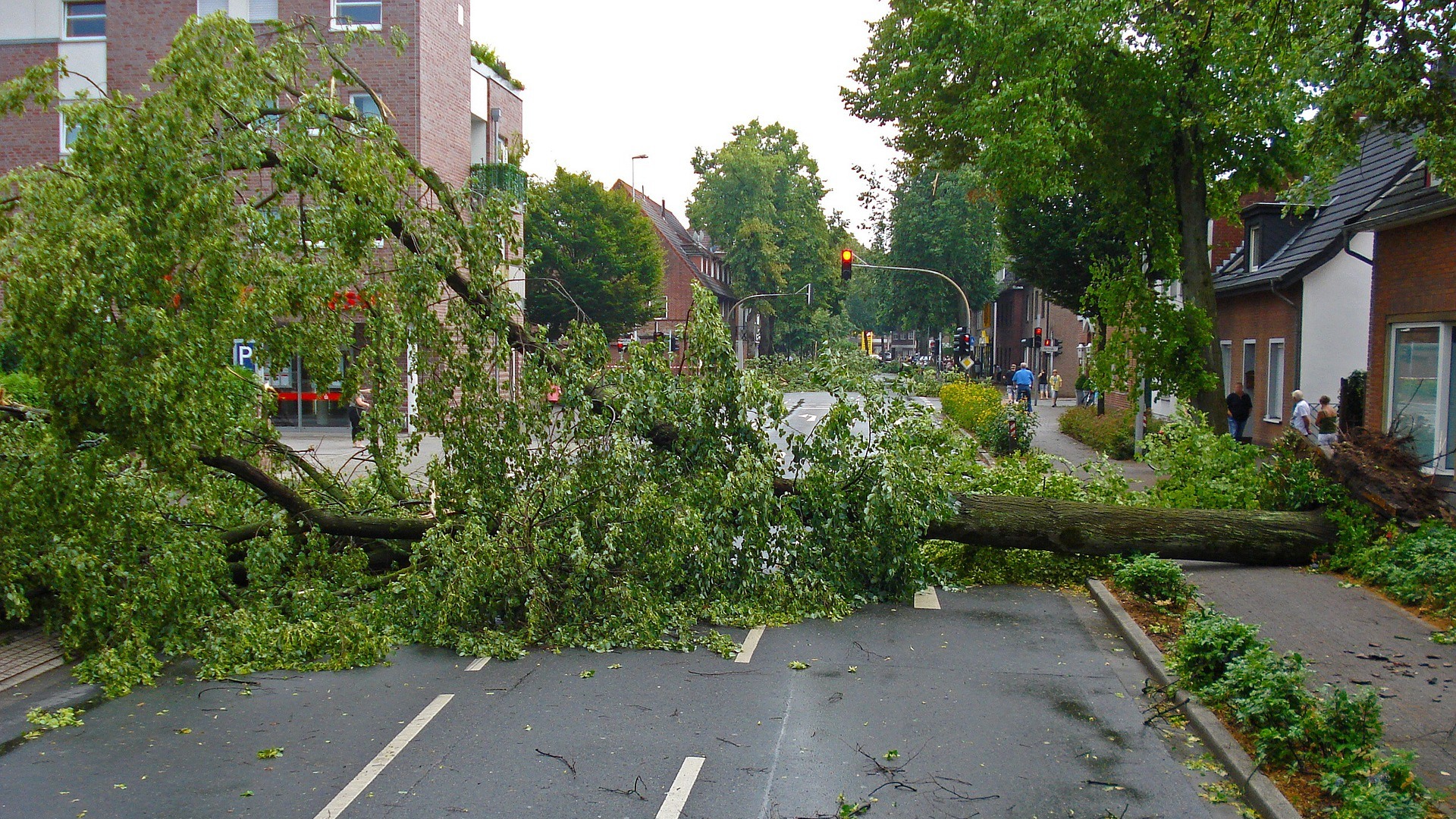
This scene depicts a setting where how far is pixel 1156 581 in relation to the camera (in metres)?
9.37

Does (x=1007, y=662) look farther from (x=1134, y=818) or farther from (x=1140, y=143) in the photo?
(x=1140, y=143)

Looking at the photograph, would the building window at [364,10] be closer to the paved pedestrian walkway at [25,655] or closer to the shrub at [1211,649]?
the paved pedestrian walkway at [25,655]

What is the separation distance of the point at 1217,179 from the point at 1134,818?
52.1 ft

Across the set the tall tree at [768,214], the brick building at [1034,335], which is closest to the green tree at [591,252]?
the brick building at [1034,335]

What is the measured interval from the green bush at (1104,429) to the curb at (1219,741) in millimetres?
12349

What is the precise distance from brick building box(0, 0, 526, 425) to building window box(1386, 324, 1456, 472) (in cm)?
2132

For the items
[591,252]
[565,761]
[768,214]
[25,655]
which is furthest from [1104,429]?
[768,214]

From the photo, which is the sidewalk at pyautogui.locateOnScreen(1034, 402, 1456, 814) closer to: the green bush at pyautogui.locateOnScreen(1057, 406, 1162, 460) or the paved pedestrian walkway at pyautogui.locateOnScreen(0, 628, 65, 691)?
the paved pedestrian walkway at pyautogui.locateOnScreen(0, 628, 65, 691)

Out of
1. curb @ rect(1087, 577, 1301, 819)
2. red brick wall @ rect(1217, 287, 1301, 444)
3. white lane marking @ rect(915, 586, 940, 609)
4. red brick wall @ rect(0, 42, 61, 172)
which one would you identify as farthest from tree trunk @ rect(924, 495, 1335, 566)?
red brick wall @ rect(0, 42, 61, 172)

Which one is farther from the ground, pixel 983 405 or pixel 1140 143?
pixel 1140 143

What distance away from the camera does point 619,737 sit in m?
6.19

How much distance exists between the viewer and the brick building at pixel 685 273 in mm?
70750

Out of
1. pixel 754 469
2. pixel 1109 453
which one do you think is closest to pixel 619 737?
pixel 754 469

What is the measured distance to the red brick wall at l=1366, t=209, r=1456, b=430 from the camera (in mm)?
13070
